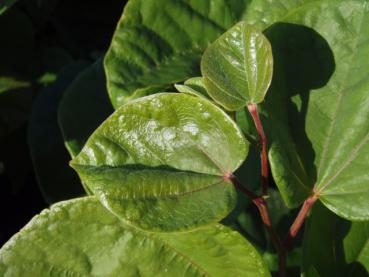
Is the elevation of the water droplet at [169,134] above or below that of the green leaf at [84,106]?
above

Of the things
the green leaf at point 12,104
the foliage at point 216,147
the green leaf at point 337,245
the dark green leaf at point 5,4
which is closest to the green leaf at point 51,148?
the green leaf at point 12,104

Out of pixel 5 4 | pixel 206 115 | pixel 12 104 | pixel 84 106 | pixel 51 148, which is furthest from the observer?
pixel 12 104

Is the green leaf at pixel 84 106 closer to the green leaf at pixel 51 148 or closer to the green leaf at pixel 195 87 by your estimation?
the green leaf at pixel 51 148

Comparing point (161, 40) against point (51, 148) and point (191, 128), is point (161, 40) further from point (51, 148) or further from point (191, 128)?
point (51, 148)

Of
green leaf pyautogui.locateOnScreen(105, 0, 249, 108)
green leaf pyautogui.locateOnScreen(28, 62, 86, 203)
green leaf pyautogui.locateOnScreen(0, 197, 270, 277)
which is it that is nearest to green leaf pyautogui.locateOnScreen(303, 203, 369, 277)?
green leaf pyautogui.locateOnScreen(0, 197, 270, 277)

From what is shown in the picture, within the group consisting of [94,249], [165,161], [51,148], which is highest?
[165,161]

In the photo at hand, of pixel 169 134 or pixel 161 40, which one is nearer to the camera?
pixel 169 134

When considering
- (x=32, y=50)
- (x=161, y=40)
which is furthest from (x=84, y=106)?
(x=32, y=50)
